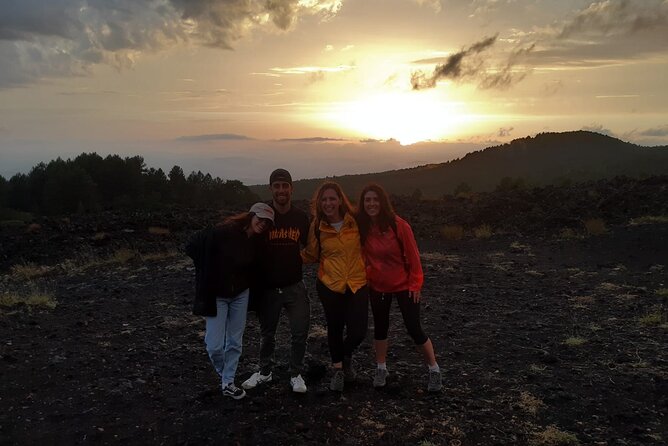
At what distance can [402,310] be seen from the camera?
4.38 m

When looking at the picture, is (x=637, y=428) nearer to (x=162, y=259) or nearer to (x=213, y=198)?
(x=162, y=259)

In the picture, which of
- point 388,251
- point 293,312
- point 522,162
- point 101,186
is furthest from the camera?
point 522,162

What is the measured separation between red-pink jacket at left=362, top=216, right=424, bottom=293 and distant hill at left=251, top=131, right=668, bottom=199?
7181cm

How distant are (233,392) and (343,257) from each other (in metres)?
1.51

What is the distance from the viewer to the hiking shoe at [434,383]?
4.57 meters

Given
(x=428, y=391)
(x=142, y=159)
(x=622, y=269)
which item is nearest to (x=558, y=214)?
(x=622, y=269)

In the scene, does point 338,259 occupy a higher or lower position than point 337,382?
higher

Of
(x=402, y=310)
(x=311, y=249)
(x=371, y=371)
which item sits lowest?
(x=371, y=371)

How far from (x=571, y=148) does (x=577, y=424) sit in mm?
107394

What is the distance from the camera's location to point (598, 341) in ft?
19.6

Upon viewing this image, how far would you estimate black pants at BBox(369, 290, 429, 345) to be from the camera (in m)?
4.32

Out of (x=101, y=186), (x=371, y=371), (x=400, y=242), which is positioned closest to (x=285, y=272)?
(x=400, y=242)

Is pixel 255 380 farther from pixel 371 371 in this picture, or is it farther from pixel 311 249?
pixel 311 249

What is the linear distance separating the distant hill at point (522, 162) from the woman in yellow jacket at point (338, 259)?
71741 mm
